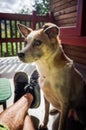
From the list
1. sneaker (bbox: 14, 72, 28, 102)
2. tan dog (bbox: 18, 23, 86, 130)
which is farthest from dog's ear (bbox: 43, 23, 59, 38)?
sneaker (bbox: 14, 72, 28, 102)

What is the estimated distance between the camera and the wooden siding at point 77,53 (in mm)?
5062

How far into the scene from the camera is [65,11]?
20.3 ft

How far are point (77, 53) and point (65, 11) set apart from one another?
1.60m

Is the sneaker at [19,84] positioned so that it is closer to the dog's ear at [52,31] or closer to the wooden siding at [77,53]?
the dog's ear at [52,31]

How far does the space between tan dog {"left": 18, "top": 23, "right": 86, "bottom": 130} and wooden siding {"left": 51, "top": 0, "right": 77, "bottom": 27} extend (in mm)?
4157

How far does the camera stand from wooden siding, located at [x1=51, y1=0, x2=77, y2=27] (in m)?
5.68

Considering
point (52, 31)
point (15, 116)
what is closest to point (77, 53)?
point (52, 31)

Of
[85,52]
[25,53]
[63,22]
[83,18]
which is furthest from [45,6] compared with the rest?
[25,53]

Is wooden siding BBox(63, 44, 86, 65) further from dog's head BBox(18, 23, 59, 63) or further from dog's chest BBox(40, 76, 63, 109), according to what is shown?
dog's head BBox(18, 23, 59, 63)

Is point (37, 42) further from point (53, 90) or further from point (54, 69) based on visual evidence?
point (53, 90)

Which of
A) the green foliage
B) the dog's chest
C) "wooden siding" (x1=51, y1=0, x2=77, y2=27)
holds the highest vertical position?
the green foliage

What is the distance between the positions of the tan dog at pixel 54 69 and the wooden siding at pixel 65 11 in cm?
416

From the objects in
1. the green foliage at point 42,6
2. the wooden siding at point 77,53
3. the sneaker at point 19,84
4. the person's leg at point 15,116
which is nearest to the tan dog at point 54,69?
the person's leg at point 15,116

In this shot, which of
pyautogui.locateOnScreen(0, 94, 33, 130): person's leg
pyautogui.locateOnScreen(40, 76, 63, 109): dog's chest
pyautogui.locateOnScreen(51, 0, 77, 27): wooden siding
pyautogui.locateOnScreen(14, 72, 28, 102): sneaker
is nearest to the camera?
pyautogui.locateOnScreen(0, 94, 33, 130): person's leg
